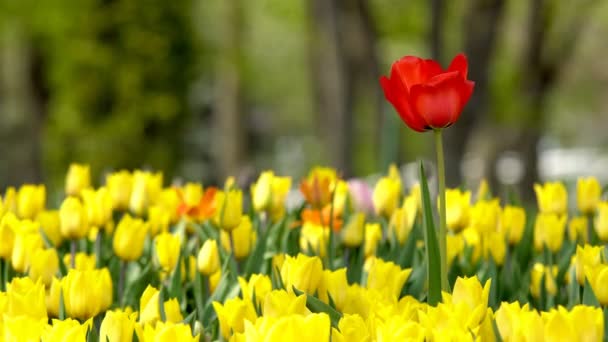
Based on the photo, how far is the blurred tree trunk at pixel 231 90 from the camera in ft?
50.2

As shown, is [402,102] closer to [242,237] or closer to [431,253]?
[431,253]

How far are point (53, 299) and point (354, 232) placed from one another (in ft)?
2.51

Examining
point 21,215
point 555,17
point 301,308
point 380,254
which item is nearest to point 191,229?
point 21,215

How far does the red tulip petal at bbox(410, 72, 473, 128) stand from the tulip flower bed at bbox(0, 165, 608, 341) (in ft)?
0.41

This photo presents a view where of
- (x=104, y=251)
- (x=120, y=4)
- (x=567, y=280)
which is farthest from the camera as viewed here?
(x=120, y=4)

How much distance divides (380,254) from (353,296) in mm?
715

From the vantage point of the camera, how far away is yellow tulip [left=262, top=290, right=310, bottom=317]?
59.6 inches

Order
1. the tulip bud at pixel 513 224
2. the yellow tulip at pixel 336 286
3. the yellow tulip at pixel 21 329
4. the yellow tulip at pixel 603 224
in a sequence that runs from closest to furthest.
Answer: the yellow tulip at pixel 21 329
the yellow tulip at pixel 336 286
the yellow tulip at pixel 603 224
the tulip bud at pixel 513 224

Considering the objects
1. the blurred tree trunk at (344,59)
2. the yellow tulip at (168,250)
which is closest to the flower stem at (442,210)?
the yellow tulip at (168,250)

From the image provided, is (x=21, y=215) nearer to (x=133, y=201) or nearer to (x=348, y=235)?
(x=133, y=201)

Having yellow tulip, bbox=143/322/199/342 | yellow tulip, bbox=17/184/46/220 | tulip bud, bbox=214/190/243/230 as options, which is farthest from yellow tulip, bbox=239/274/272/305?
yellow tulip, bbox=17/184/46/220

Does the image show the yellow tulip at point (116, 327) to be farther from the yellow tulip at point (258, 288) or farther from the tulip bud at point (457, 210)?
the tulip bud at point (457, 210)

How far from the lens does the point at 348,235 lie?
2365mm

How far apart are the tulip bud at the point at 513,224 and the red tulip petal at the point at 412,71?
0.85 meters
